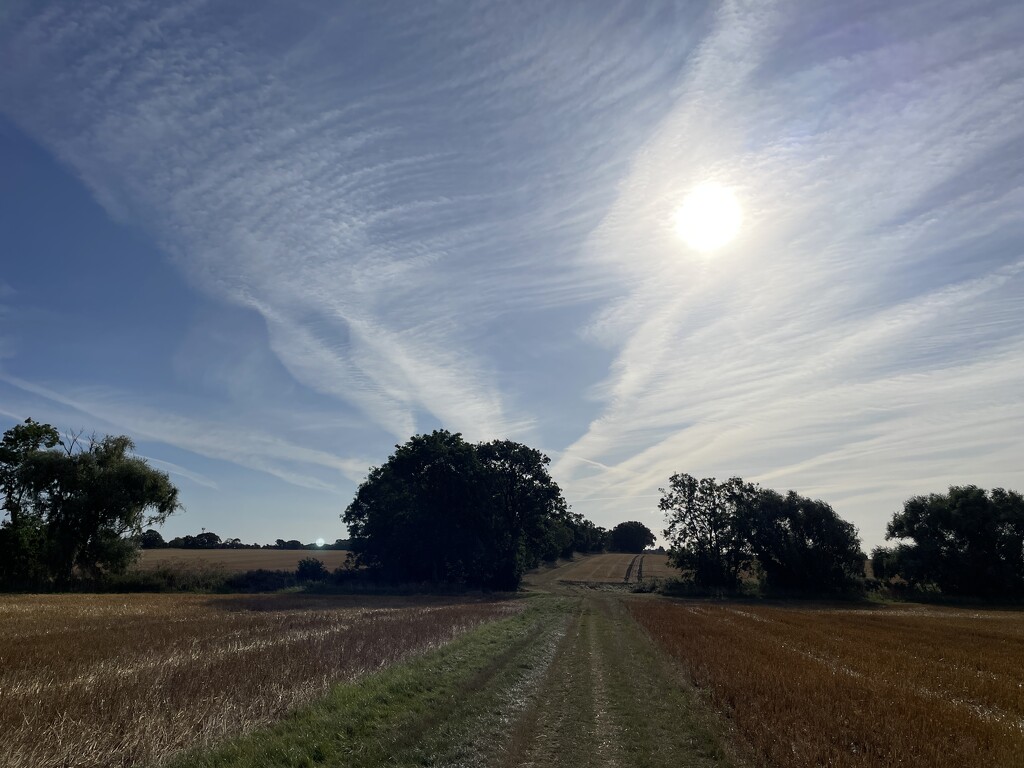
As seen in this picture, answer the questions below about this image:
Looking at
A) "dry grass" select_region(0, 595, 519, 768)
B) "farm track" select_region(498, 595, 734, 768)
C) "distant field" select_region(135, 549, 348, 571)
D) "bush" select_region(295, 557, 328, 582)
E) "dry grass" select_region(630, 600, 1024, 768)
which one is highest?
"distant field" select_region(135, 549, 348, 571)

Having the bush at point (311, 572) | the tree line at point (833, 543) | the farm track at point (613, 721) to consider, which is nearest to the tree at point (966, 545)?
the tree line at point (833, 543)

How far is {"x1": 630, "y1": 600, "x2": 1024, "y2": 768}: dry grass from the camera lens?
10.3m

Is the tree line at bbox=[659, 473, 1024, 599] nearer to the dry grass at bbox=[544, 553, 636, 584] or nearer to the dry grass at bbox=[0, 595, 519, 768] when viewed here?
the dry grass at bbox=[544, 553, 636, 584]

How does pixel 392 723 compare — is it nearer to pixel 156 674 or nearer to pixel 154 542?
pixel 156 674

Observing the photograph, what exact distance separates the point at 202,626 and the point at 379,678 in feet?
50.9

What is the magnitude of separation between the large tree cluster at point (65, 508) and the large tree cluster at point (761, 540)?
71.7 metres

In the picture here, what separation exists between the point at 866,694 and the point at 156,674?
57.9 ft

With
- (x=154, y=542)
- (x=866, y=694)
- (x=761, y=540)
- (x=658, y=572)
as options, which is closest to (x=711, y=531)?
(x=761, y=540)

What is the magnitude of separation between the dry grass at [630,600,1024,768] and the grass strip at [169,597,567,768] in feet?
19.0

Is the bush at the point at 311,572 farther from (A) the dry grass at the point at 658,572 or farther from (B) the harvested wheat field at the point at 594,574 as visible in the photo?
(A) the dry grass at the point at 658,572

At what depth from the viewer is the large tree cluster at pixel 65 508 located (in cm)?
5144

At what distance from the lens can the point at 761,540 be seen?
277 feet

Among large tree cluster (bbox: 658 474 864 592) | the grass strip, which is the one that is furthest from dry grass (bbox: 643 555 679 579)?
the grass strip

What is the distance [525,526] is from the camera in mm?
85938
